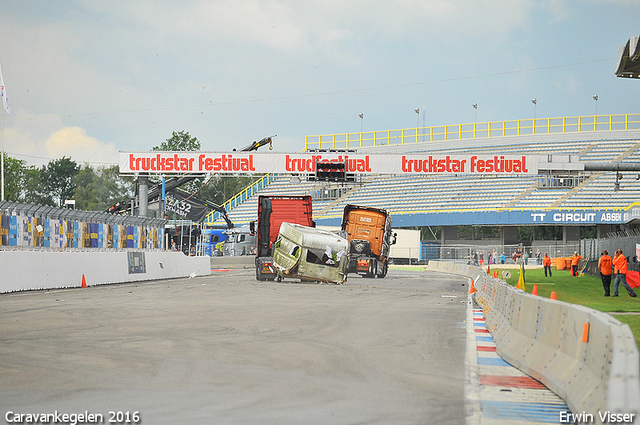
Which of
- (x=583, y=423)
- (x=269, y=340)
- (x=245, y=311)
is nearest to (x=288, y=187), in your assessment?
(x=245, y=311)

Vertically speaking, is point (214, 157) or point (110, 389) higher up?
point (214, 157)

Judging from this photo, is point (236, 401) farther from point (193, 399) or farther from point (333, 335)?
point (333, 335)

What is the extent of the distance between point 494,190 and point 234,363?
2364 inches

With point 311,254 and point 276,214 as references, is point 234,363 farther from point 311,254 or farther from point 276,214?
point 276,214

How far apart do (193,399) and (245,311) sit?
9.48 meters

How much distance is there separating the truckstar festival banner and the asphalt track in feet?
92.4

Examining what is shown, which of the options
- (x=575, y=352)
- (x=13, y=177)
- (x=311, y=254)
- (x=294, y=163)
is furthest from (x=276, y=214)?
(x=13, y=177)

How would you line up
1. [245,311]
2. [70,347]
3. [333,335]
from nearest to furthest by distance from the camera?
[70,347] < [333,335] < [245,311]

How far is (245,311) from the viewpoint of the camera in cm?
1617

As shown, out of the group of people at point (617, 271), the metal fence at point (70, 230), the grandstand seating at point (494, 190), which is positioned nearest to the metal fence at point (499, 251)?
the grandstand seating at point (494, 190)

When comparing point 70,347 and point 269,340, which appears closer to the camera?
point 70,347

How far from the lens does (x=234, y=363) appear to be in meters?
8.84

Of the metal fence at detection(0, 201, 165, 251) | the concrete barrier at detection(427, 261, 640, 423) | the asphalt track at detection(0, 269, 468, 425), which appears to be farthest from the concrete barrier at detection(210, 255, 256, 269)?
the concrete barrier at detection(427, 261, 640, 423)

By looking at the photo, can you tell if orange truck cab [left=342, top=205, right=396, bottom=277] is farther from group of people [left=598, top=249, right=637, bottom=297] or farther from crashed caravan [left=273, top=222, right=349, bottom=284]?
group of people [left=598, top=249, right=637, bottom=297]
